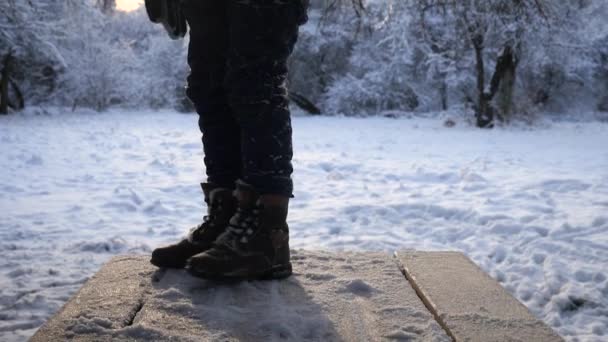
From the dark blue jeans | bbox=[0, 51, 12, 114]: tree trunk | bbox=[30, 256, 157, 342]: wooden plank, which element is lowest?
bbox=[0, 51, 12, 114]: tree trunk

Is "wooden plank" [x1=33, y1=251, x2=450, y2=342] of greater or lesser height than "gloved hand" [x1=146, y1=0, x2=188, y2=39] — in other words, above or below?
below

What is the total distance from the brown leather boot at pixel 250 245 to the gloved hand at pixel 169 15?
0.48m

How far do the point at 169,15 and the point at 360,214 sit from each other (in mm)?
2072

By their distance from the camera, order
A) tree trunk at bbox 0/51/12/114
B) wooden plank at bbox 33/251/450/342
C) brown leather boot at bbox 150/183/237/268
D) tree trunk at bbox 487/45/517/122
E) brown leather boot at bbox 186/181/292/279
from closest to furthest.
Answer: wooden plank at bbox 33/251/450/342 → brown leather boot at bbox 186/181/292/279 → brown leather boot at bbox 150/183/237/268 → tree trunk at bbox 487/45/517/122 → tree trunk at bbox 0/51/12/114

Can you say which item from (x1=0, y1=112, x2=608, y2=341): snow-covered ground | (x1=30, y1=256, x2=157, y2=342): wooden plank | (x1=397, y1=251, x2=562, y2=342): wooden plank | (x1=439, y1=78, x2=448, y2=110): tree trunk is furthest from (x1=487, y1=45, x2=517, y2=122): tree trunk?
(x1=30, y1=256, x2=157, y2=342): wooden plank

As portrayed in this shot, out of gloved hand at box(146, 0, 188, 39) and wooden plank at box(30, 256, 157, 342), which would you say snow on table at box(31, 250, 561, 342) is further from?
gloved hand at box(146, 0, 188, 39)

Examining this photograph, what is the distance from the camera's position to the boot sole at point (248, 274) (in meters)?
1.25

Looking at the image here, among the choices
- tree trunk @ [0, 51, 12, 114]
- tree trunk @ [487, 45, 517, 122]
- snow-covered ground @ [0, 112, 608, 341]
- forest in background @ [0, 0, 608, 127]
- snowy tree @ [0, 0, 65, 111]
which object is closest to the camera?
snow-covered ground @ [0, 112, 608, 341]

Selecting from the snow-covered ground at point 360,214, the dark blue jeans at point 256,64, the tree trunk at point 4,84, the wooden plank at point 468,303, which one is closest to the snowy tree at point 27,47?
the tree trunk at point 4,84

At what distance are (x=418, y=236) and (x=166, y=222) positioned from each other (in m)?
1.40

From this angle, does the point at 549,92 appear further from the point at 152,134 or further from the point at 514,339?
the point at 514,339

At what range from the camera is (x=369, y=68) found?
18.1m

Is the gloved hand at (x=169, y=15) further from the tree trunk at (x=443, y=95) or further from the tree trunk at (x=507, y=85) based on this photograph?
the tree trunk at (x=443, y=95)

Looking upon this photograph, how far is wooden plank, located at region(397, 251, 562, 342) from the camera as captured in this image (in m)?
1.03
